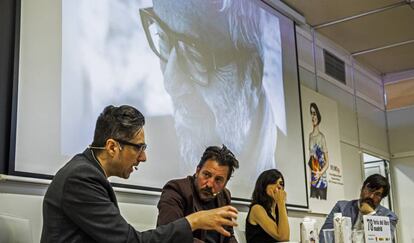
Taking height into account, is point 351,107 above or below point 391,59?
below

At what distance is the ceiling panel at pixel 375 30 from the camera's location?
439cm

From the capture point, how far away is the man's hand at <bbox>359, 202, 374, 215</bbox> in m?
3.10

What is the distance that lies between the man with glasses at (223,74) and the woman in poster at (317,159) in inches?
23.3

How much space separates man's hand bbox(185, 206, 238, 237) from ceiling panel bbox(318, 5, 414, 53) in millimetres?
3333

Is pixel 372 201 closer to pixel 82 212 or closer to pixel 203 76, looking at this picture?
pixel 203 76

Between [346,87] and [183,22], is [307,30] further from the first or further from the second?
[183,22]

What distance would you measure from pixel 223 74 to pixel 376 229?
1290mm

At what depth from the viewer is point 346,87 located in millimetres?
5152

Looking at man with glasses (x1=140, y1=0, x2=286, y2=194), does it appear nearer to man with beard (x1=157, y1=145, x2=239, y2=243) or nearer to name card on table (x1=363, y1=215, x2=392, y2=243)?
man with beard (x1=157, y1=145, x2=239, y2=243)

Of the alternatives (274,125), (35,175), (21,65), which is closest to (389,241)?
(274,125)

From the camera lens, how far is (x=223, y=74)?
10.5 ft

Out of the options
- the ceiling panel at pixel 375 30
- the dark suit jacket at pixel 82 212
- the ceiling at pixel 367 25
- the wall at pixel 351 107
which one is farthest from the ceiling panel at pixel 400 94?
the dark suit jacket at pixel 82 212

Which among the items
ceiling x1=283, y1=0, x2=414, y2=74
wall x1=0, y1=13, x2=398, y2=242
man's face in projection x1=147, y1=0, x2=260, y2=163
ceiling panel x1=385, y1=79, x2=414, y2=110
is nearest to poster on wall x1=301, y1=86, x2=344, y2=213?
wall x1=0, y1=13, x2=398, y2=242

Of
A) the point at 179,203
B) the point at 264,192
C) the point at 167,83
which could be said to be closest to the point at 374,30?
the point at 264,192
